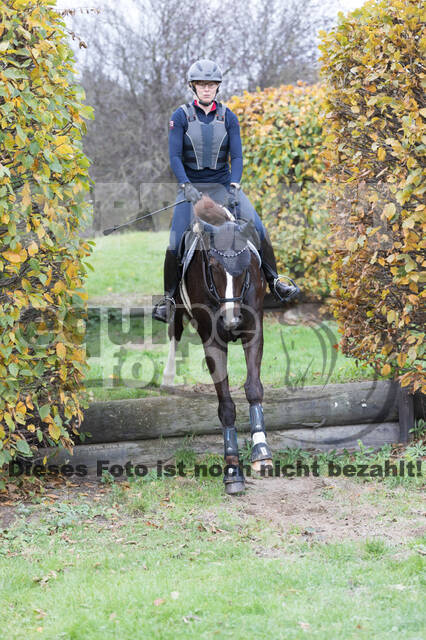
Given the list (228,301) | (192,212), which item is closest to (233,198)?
(192,212)

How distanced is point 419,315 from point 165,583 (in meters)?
3.41

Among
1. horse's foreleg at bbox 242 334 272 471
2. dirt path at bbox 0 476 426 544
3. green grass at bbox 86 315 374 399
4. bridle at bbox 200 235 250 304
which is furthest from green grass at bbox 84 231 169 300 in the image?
dirt path at bbox 0 476 426 544

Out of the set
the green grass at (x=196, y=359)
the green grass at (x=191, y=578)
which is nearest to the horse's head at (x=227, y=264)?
the green grass at (x=191, y=578)

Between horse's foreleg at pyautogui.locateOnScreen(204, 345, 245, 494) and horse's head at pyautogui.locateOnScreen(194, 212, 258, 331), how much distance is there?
445mm

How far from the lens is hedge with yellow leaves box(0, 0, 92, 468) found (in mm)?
5246

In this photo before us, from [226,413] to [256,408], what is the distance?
0.33 m

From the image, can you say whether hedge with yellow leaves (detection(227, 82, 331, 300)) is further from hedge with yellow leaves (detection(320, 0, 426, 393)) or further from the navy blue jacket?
the navy blue jacket

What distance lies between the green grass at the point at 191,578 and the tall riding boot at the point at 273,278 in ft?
6.76

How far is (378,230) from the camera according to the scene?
652cm

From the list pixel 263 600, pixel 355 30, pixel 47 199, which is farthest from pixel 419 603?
pixel 355 30

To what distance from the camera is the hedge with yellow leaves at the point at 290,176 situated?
37.2ft

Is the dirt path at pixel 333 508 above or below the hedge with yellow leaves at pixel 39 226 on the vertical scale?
below

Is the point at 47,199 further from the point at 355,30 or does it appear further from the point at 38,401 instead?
the point at 355,30

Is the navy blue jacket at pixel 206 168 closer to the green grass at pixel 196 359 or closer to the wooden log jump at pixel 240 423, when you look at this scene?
the wooden log jump at pixel 240 423
